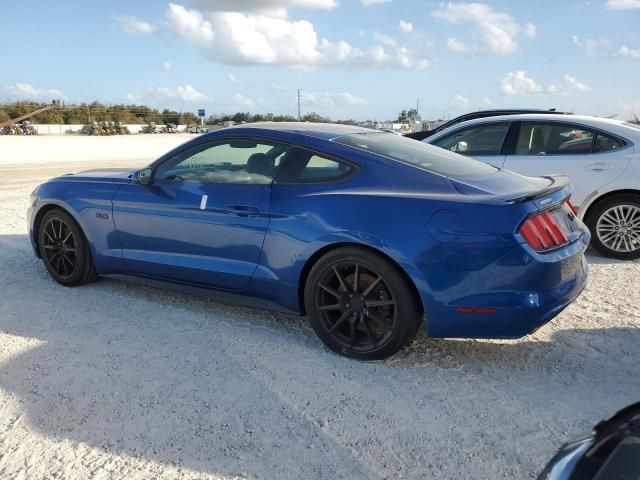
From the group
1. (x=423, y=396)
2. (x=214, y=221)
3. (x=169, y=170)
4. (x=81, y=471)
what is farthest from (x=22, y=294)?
(x=423, y=396)

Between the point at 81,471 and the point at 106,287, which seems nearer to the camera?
the point at 81,471

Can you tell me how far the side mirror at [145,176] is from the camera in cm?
448

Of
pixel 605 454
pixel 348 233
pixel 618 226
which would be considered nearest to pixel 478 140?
pixel 618 226

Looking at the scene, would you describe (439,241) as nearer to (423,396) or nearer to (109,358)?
(423,396)

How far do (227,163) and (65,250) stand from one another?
5.95 ft

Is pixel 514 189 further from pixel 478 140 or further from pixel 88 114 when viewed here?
pixel 88 114

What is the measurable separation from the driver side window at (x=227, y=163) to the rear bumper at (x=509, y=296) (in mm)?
1504

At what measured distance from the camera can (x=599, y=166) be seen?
20.2ft

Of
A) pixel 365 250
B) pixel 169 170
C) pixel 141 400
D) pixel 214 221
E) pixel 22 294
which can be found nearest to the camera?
pixel 141 400

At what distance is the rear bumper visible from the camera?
124 inches

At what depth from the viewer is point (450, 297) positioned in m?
3.27

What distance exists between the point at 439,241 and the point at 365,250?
1.53ft

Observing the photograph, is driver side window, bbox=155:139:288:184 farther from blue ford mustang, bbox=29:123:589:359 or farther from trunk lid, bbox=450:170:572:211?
trunk lid, bbox=450:170:572:211

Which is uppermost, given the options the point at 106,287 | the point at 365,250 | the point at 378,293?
the point at 365,250
